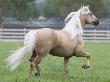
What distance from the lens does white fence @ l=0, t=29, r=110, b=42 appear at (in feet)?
121

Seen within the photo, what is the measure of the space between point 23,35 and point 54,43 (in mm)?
26008

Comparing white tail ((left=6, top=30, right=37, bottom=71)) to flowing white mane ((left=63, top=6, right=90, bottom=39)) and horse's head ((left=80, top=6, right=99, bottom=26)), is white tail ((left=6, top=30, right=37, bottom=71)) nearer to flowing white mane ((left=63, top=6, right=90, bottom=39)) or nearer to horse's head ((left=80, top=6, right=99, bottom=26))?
flowing white mane ((left=63, top=6, right=90, bottom=39))

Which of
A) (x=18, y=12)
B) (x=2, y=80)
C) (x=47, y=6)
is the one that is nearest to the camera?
(x=2, y=80)

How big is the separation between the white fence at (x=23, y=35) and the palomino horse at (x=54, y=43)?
2482cm

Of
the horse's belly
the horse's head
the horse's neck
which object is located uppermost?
the horse's head

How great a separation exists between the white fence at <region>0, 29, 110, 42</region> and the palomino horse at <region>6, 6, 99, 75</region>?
977 inches

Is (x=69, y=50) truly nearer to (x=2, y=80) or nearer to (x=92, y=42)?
(x=2, y=80)

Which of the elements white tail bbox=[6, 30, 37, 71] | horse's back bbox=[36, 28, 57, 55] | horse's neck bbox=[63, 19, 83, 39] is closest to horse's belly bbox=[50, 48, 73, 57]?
horse's back bbox=[36, 28, 57, 55]

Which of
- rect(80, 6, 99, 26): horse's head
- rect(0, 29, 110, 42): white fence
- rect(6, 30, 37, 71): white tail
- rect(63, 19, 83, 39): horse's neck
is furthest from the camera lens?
rect(0, 29, 110, 42): white fence

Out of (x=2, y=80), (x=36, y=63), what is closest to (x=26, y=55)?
(x=36, y=63)

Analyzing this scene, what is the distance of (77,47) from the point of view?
38.9 feet

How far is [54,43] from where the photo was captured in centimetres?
1137

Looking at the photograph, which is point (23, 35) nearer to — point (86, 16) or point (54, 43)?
point (86, 16)

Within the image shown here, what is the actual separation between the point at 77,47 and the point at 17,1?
45.0m
